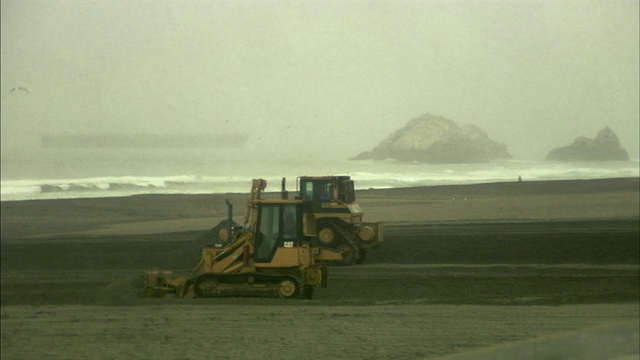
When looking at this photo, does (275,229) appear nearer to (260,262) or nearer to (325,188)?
(260,262)

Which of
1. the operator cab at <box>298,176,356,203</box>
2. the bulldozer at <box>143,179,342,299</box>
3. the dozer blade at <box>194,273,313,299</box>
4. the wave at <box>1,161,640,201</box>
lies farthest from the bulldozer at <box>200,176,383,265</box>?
the dozer blade at <box>194,273,313,299</box>

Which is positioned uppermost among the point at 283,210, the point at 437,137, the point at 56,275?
the point at 437,137

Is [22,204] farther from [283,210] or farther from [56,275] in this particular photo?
[283,210]

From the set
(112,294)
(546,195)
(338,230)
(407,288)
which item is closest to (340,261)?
(338,230)

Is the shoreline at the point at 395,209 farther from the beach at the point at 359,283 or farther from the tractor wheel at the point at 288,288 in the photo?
the tractor wheel at the point at 288,288

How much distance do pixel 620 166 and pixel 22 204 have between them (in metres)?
14.0

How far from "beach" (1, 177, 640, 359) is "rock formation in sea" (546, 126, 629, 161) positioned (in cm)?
177

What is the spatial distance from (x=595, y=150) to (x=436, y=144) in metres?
3.70

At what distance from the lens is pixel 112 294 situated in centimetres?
1188

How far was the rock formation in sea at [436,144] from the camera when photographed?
13398mm

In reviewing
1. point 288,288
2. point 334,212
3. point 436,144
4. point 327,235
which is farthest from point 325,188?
point 288,288

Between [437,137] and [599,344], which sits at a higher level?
[437,137]

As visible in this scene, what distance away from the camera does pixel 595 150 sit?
15711 mm

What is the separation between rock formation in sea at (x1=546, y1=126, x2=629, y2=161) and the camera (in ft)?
50.6
